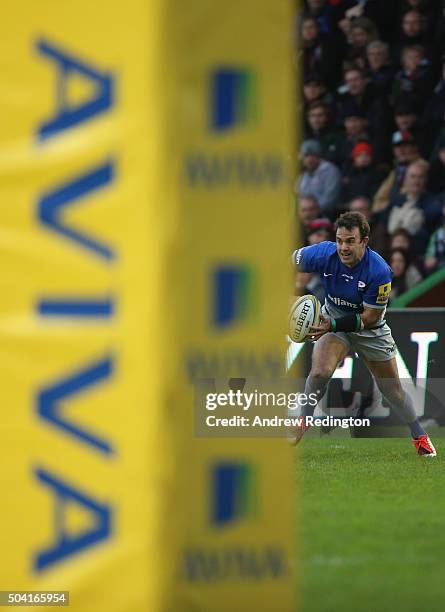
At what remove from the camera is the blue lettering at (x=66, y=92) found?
4262mm

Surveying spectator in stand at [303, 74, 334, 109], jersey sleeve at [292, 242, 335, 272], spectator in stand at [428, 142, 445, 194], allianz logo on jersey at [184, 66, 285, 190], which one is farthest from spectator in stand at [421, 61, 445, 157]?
allianz logo on jersey at [184, 66, 285, 190]

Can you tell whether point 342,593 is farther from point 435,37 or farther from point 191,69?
point 435,37

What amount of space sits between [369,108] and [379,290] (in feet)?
18.9

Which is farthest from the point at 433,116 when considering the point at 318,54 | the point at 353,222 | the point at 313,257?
the point at 353,222

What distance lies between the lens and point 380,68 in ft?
51.1

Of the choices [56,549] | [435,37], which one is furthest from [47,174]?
[435,37]

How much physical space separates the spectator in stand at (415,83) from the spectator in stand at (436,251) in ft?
5.41

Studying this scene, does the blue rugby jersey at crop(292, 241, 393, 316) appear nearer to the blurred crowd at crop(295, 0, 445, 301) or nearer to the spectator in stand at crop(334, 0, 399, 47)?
the blurred crowd at crop(295, 0, 445, 301)

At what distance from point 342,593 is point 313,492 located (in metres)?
2.95

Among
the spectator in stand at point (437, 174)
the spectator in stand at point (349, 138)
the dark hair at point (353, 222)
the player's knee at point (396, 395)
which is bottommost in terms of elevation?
the player's knee at point (396, 395)

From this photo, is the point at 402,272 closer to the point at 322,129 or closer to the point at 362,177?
the point at 362,177

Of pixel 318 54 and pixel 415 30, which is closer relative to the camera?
pixel 415 30

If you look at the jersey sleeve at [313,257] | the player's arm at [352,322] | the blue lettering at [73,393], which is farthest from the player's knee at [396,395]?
the blue lettering at [73,393]

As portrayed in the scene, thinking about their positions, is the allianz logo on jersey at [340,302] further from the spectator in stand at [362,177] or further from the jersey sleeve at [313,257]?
the spectator in stand at [362,177]
